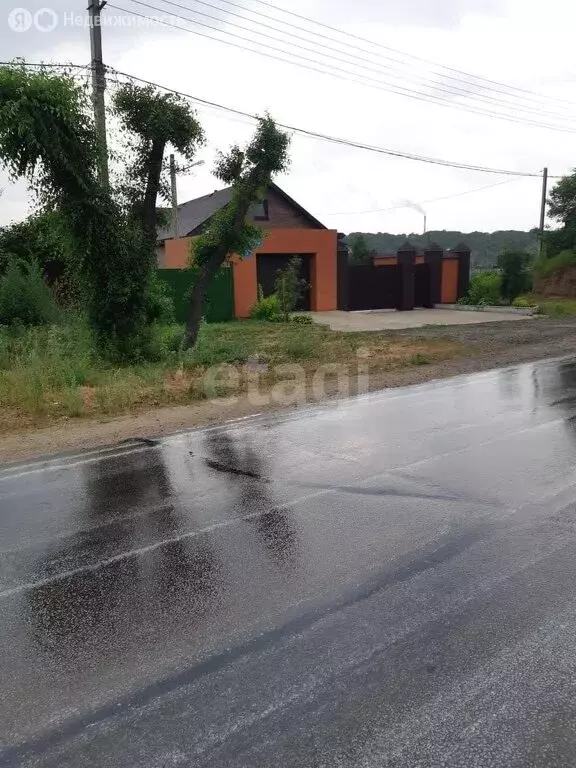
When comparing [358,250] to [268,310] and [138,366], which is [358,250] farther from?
[138,366]

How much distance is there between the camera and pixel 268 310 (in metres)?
23.9

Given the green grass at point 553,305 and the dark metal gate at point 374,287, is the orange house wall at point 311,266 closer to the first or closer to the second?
the dark metal gate at point 374,287

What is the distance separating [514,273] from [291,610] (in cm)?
2920

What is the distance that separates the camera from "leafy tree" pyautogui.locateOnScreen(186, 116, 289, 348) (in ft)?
45.2

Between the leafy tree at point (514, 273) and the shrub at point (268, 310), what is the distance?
1257cm

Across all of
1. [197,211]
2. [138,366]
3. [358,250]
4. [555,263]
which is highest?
[197,211]

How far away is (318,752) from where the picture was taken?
2576 millimetres

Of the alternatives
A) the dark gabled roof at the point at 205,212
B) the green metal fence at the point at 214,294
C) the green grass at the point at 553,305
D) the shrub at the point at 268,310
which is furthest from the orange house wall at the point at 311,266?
the green grass at the point at 553,305

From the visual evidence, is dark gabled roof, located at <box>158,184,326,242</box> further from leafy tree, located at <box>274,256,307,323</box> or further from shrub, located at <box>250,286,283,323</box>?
leafy tree, located at <box>274,256,307,323</box>

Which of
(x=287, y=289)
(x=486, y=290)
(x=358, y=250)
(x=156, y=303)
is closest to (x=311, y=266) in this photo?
(x=287, y=289)

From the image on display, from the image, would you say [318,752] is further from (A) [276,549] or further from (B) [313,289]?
(B) [313,289]

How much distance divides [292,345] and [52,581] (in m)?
11.5

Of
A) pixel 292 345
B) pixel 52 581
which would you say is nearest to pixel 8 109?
pixel 292 345

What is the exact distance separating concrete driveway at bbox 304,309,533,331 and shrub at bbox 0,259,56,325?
886 cm
